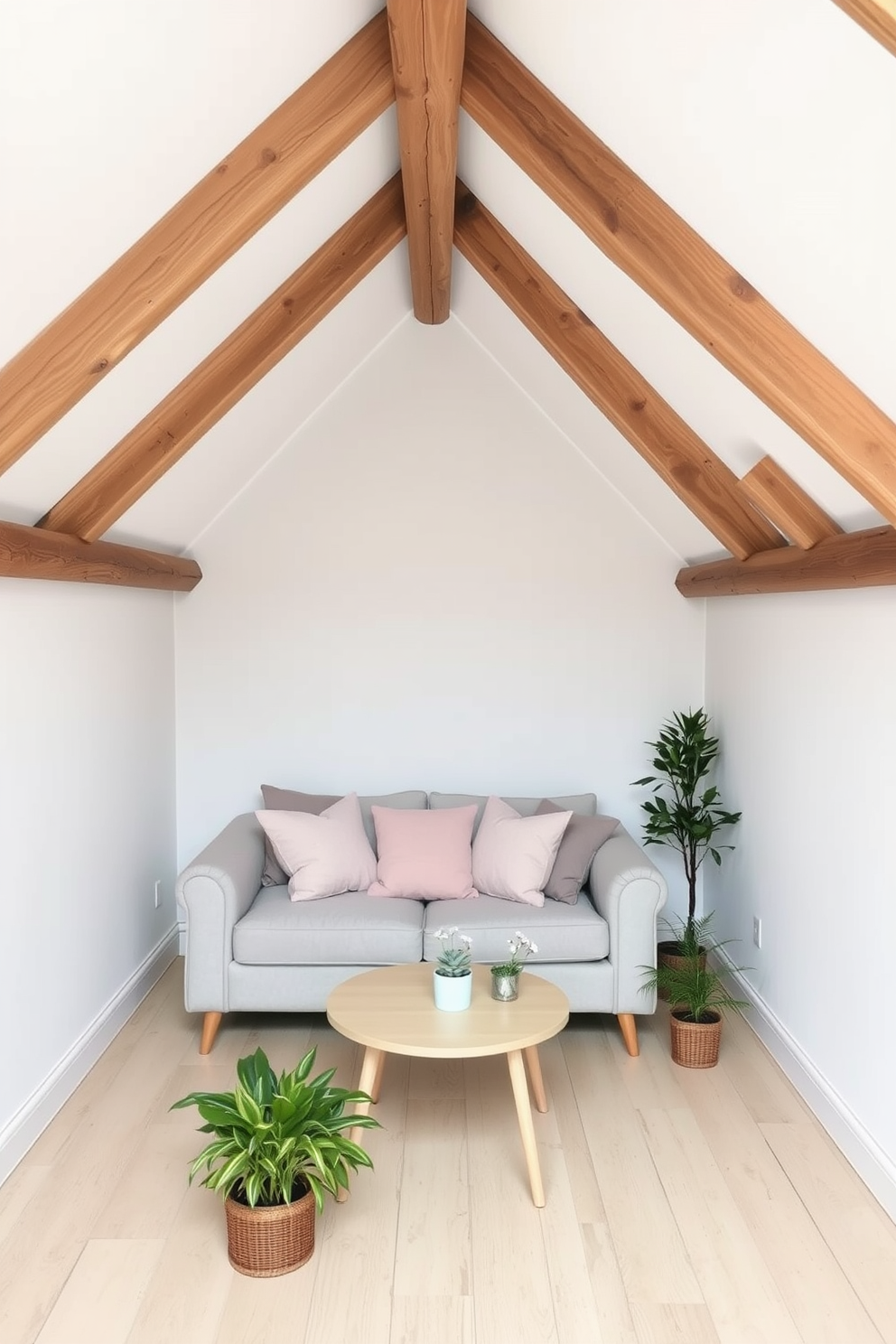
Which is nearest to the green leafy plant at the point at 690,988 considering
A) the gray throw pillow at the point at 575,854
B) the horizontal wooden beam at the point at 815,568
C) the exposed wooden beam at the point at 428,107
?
the gray throw pillow at the point at 575,854

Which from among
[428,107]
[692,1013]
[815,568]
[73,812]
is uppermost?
[428,107]

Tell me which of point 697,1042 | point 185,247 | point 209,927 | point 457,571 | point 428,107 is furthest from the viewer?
point 457,571

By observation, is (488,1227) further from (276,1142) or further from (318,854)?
(318,854)

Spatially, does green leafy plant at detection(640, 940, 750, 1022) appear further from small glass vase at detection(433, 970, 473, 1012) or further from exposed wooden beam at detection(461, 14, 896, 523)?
exposed wooden beam at detection(461, 14, 896, 523)

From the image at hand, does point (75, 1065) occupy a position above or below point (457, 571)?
below

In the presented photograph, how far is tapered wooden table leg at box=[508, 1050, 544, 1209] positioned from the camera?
306 cm

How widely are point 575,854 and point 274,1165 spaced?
2081 millimetres

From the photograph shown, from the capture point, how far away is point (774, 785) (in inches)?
162

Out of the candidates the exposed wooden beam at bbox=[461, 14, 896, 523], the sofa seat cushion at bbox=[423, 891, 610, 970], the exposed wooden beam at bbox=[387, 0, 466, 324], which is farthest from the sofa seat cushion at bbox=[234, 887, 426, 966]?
the exposed wooden beam at bbox=[387, 0, 466, 324]

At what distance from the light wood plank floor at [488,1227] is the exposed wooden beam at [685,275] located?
75.1 inches

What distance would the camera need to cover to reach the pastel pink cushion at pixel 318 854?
4.36 metres

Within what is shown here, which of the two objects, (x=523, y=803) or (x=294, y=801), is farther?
(x=523, y=803)

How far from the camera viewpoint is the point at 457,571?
5.23m

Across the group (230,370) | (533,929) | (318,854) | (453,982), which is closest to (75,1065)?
(318,854)
